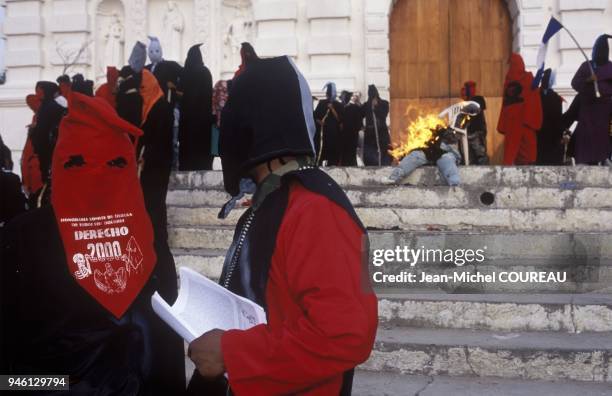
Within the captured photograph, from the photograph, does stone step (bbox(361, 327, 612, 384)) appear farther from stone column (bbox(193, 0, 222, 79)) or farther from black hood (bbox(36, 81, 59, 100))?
stone column (bbox(193, 0, 222, 79))

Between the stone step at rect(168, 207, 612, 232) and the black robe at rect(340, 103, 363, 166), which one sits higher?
the black robe at rect(340, 103, 363, 166)

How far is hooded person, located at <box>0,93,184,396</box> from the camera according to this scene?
7.95 feet

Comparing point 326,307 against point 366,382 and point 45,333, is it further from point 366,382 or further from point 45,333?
point 366,382

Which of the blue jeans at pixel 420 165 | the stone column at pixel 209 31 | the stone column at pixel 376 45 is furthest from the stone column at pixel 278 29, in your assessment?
the blue jeans at pixel 420 165

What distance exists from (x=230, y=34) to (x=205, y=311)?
14604 mm

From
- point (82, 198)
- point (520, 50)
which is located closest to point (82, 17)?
point (520, 50)

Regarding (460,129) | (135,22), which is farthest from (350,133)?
(135,22)

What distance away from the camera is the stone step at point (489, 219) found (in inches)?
280

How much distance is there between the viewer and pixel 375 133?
12820mm

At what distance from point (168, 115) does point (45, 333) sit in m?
5.11

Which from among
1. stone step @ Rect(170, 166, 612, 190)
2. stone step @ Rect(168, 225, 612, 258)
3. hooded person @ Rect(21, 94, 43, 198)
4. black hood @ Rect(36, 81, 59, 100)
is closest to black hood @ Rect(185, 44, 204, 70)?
black hood @ Rect(36, 81, 59, 100)

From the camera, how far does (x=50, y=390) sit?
2346 millimetres

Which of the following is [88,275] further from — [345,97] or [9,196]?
[345,97]

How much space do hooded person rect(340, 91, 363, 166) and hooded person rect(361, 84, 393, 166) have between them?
469mm
